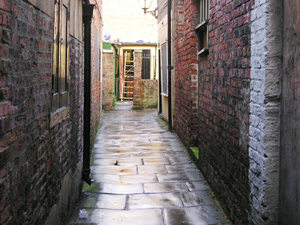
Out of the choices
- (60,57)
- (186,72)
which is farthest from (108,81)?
(60,57)

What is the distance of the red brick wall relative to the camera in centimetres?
340

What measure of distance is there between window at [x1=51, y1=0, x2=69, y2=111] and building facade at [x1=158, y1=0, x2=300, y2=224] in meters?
1.67

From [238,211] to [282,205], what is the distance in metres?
0.92

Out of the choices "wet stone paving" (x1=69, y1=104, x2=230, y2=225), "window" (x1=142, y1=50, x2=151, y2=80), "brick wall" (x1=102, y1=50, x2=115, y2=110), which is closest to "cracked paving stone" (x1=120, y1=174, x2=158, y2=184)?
"wet stone paving" (x1=69, y1=104, x2=230, y2=225)

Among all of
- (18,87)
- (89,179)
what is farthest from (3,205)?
(89,179)

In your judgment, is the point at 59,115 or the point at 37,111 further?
the point at 59,115

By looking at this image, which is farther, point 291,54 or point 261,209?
point 261,209

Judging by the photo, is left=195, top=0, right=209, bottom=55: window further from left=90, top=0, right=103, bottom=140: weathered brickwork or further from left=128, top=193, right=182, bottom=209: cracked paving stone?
left=128, top=193, right=182, bottom=209: cracked paving stone

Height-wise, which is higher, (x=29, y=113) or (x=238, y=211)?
(x=29, y=113)

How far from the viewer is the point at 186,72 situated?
7.35 metres

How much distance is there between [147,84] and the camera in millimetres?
15742

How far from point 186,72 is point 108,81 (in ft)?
28.9

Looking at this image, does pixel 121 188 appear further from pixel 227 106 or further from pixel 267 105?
pixel 267 105

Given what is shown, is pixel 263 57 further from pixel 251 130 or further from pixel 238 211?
pixel 238 211
